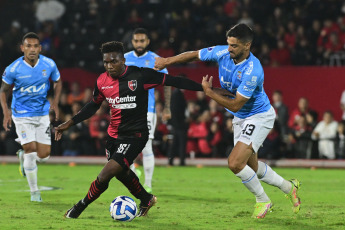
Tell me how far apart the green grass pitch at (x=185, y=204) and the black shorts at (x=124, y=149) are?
726 millimetres

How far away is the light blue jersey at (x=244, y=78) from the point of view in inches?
339

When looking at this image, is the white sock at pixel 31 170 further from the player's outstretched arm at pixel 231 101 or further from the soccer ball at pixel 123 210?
the player's outstretched arm at pixel 231 101

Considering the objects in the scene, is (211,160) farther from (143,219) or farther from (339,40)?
(143,219)

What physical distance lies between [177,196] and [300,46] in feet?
32.2

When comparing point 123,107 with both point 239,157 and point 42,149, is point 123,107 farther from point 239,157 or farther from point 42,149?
point 42,149

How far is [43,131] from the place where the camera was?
1152 cm

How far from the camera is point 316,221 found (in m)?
8.71

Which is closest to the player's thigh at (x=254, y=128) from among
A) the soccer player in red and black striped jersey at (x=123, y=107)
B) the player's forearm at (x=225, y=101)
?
the player's forearm at (x=225, y=101)

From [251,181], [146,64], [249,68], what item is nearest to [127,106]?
[249,68]

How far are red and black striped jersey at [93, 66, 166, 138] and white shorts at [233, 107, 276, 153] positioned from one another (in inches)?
45.7

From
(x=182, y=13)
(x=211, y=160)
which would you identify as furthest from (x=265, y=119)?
(x=182, y=13)

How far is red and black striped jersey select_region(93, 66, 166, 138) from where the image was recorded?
28.9ft

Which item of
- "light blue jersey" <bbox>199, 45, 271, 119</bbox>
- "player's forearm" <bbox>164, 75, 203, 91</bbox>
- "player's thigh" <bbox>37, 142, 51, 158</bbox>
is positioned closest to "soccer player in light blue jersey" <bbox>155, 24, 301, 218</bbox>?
"light blue jersey" <bbox>199, 45, 271, 119</bbox>

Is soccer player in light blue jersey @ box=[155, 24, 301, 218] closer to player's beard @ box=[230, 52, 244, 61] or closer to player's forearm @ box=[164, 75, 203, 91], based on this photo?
player's beard @ box=[230, 52, 244, 61]
